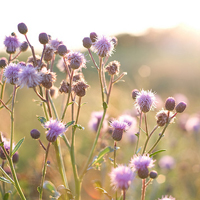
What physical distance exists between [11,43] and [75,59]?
678 millimetres

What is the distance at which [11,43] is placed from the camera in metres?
2.27

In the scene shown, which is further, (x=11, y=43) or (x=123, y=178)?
(x=11, y=43)

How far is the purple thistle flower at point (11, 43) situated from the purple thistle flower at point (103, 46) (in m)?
0.69

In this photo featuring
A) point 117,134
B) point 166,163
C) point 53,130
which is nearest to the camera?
point 53,130

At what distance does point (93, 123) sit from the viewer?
296cm

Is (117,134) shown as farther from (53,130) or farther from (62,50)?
(62,50)

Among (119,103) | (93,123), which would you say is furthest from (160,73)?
(93,123)

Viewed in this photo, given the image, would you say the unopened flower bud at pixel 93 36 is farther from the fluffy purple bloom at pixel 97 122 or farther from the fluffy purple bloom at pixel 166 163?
the fluffy purple bloom at pixel 166 163

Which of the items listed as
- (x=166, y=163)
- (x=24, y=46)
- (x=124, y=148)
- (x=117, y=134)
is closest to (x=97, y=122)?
(x=117, y=134)

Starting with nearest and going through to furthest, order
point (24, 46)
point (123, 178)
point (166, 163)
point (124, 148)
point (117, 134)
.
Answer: point (123, 178) < point (117, 134) < point (24, 46) < point (166, 163) < point (124, 148)

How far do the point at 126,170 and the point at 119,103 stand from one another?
390cm

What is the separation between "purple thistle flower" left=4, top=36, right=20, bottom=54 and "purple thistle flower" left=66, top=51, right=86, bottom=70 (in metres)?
0.54

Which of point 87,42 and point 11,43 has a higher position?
point 87,42

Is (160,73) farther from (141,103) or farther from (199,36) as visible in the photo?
(141,103)
